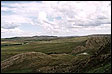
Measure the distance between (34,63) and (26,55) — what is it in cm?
1397

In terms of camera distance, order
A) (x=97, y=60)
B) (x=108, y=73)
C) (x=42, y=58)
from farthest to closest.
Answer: (x=42, y=58), (x=97, y=60), (x=108, y=73)

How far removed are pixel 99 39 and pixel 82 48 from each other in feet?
72.0

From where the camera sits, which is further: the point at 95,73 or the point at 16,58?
the point at 16,58

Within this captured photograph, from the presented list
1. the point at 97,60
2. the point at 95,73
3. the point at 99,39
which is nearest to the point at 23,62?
the point at 97,60

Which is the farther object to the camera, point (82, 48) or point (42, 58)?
point (82, 48)

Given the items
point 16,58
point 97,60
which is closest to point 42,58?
point 16,58

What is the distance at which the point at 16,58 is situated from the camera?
330 feet

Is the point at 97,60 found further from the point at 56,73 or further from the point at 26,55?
the point at 26,55

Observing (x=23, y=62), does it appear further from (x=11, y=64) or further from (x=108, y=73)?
(x=108, y=73)

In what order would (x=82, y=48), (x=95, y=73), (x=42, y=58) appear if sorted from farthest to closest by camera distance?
(x=82, y=48) → (x=42, y=58) → (x=95, y=73)

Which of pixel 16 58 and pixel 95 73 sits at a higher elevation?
pixel 95 73

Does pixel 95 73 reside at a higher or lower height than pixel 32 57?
higher

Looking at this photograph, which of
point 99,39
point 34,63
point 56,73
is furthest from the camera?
point 99,39

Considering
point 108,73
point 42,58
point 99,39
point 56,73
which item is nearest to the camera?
point 108,73
